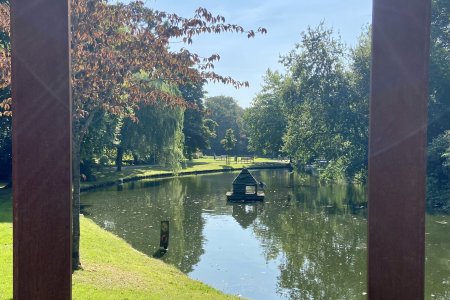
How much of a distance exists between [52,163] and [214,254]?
11919 millimetres

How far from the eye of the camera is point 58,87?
5.19ft

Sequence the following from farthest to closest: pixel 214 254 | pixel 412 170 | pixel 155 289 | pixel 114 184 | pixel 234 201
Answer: pixel 114 184 → pixel 234 201 → pixel 214 254 → pixel 155 289 → pixel 412 170

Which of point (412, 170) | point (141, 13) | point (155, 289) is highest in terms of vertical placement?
point (141, 13)

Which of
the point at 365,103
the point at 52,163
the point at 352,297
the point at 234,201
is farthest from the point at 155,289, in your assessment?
the point at 365,103

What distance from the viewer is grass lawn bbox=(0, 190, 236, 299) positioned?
22.4 ft

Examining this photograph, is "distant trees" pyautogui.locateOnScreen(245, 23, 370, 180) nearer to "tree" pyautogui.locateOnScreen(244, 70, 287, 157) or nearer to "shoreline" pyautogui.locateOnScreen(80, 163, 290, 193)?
"shoreline" pyautogui.locateOnScreen(80, 163, 290, 193)

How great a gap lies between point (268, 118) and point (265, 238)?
36.8 meters

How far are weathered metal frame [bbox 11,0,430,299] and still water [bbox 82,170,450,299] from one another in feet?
28.0

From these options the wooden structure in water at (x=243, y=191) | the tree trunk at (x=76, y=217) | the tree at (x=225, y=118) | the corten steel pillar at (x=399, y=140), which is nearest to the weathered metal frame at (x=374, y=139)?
the corten steel pillar at (x=399, y=140)

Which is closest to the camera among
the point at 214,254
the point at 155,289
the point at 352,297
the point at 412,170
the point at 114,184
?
the point at 412,170

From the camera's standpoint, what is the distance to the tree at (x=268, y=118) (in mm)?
50656

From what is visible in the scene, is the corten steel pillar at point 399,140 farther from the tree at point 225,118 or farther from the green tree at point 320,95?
the tree at point 225,118

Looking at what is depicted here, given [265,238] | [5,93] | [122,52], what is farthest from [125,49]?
[5,93]

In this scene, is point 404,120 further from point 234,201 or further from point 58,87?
point 234,201
